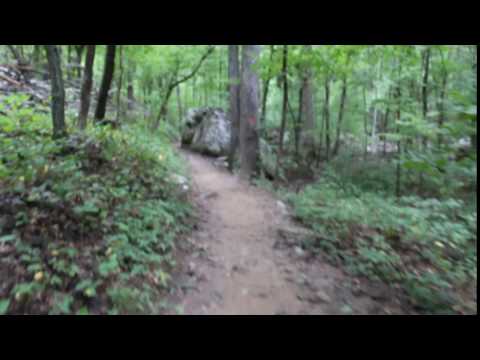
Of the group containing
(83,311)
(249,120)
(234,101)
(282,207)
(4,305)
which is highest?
(234,101)

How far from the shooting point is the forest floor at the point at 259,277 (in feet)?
10.3

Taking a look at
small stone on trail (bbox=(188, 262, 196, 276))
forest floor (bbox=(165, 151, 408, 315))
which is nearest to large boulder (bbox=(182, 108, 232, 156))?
forest floor (bbox=(165, 151, 408, 315))

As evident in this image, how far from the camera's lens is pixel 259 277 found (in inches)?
150

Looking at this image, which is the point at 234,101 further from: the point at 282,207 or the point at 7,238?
the point at 7,238

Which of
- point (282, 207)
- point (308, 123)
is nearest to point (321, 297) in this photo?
point (282, 207)

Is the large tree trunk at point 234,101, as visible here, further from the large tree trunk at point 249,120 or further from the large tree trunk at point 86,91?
the large tree trunk at point 86,91

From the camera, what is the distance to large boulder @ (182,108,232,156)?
45.8 feet

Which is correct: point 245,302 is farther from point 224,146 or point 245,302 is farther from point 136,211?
point 224,146

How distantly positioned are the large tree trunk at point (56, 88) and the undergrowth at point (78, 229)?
0.28 meters

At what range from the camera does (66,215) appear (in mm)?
3600

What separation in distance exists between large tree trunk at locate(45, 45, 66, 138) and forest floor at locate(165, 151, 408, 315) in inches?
131

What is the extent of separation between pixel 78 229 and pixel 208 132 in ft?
37.4

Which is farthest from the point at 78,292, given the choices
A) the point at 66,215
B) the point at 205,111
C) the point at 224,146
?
the point at 205,111
